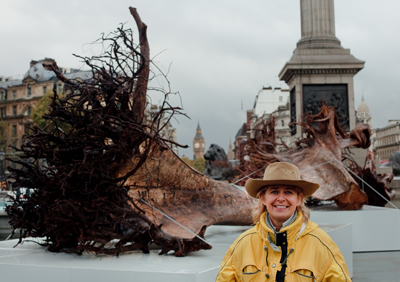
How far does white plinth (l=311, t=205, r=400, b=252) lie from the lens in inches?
360

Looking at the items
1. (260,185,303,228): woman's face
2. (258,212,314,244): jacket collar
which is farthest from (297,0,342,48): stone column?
(258,212,314,244): jacket collar

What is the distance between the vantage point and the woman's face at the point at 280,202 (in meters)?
2.83

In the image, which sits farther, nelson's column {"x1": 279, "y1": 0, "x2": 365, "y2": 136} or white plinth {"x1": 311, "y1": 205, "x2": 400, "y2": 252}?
nelson's column {"x1": 279, "y1": 0, "x2": 365, "y2": 136}

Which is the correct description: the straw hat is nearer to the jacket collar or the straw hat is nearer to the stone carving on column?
the jacket collar

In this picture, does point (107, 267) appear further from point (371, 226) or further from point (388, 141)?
point (388, 141)

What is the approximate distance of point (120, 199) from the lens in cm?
486

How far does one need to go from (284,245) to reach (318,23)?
53.0 feet

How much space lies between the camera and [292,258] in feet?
8.61

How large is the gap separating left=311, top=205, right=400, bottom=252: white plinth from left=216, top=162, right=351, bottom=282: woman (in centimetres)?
649

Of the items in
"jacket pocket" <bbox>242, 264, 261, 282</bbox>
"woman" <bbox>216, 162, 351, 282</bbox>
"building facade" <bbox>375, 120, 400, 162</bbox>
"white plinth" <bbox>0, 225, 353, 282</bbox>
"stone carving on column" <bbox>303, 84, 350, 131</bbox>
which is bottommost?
"white plinth" <bbox>0, 225, 353, 282</bbox>

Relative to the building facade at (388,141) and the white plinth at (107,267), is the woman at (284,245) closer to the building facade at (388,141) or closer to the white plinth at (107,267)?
the white plinth at (107,267)

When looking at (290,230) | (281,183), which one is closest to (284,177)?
(281,183)

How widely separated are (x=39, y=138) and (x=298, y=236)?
3161 mm

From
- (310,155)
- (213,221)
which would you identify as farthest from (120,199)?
(310,155)
